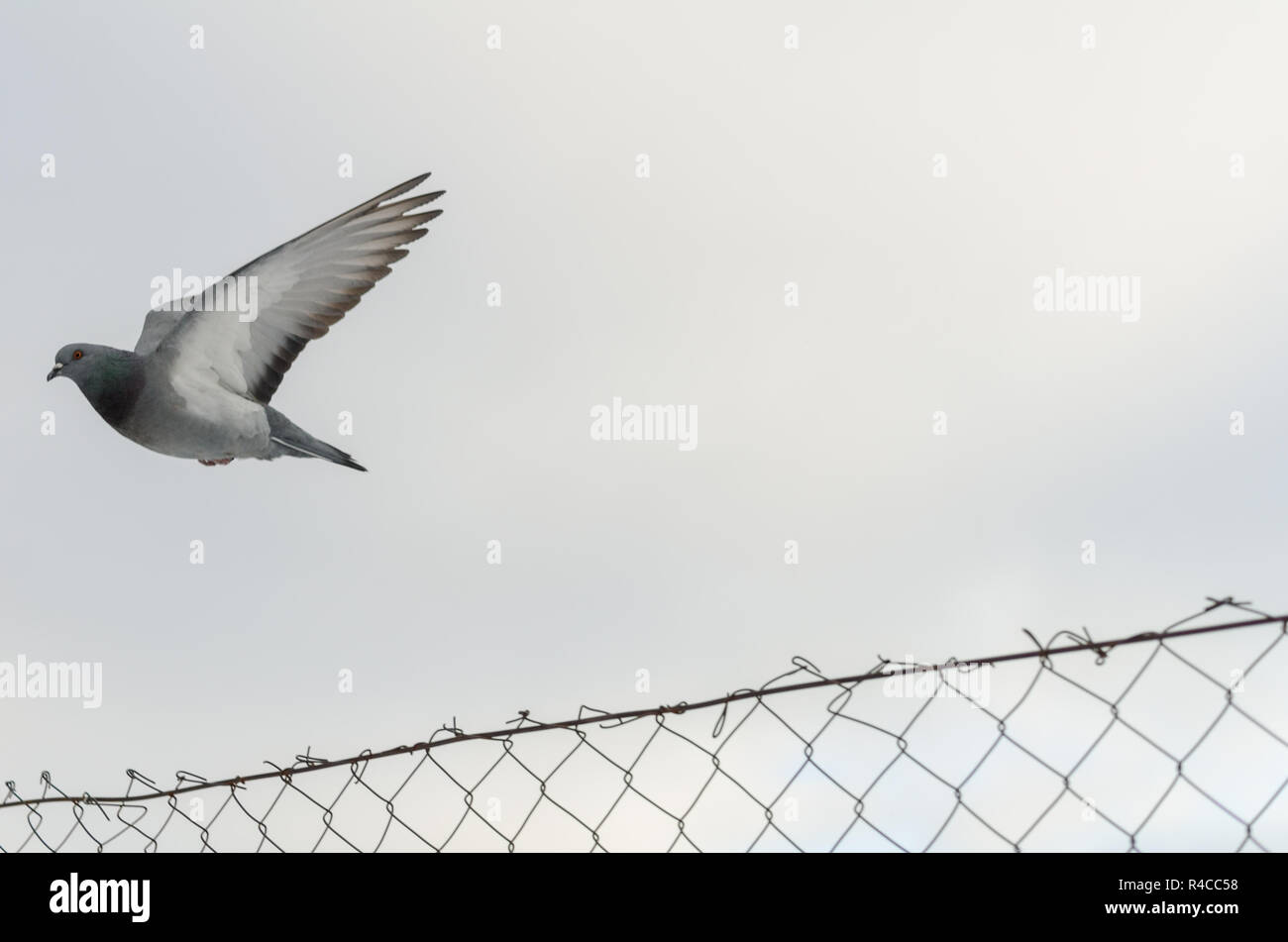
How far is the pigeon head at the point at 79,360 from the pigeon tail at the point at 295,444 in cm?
82

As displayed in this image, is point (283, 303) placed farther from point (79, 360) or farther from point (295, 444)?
point (79, 360)

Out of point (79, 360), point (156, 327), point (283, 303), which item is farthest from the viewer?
point (156, 327)

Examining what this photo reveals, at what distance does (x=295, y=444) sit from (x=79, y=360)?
3.70 feet

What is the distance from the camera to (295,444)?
5.11 metres

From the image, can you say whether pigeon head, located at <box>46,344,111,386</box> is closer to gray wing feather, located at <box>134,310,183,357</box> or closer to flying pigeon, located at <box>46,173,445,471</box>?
Answer: flying pigeon, located at <box>46,173,445,471</box>

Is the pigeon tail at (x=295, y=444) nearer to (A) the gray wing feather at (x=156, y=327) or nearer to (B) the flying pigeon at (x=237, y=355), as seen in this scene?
(B) the flying pigeon at (x=237, y=355)

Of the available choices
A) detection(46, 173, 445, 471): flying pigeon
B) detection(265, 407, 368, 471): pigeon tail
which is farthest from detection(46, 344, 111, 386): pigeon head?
detection(265, 407, 368, 471): pigeon tail

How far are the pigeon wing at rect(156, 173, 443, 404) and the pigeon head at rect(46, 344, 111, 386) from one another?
9.3 inches

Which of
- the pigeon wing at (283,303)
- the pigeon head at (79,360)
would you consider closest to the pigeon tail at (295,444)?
the pigeon wing at (283,303)

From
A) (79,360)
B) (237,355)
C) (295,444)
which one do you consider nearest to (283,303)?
(237,355)

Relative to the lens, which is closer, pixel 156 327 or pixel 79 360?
pixel 79 360

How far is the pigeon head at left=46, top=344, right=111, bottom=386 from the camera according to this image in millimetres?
5121
